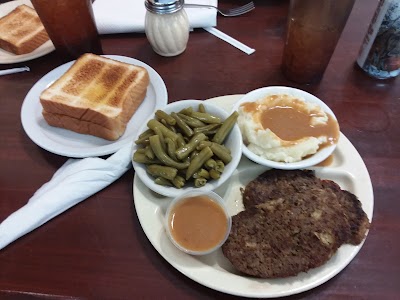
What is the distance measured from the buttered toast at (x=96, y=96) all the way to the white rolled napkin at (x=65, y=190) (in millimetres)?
188

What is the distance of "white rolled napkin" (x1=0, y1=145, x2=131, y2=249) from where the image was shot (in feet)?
4.06

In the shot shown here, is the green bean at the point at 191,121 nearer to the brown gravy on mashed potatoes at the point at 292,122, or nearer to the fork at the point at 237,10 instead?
the brown gravy on mashed potatoes at the point at 292,122

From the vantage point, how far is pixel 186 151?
129 centimetres

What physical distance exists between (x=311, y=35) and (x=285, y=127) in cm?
51

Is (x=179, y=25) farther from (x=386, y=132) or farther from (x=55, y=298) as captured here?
(x=55, y=298)

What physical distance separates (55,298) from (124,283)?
9.0 inches

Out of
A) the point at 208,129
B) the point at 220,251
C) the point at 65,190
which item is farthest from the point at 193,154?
the point at 65,190

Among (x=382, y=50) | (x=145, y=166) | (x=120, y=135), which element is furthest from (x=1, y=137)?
(x=382, y=50)

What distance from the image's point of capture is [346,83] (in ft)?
5.85

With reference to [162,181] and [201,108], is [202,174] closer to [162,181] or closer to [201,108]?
[162,181]

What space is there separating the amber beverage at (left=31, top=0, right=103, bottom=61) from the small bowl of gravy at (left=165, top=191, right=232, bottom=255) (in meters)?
1.14

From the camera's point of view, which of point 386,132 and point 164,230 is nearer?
point 164,230

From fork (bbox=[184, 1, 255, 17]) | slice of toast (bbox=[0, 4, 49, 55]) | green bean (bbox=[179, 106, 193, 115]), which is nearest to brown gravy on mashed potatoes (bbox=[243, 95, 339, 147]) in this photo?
green bean (bbox=[179, 106, 193, 115])

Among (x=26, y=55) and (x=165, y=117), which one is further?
(x=26, y=55)
